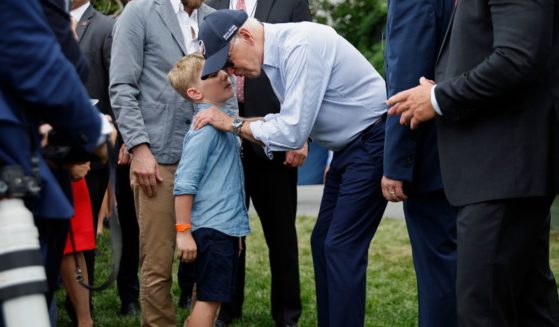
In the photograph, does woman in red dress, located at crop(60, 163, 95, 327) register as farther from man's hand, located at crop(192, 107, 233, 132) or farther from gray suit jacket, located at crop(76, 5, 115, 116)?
gray suit jacket, located at crop(76, 5, 115, 116)

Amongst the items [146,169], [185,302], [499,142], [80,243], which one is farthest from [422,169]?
[185,302]

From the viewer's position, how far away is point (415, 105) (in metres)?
4.25

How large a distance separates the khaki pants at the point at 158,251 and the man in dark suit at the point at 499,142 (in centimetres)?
225

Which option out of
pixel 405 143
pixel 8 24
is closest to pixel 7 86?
pixel 8 24

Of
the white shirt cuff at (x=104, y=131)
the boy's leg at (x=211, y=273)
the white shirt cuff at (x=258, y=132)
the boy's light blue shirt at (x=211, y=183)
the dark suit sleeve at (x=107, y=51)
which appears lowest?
the boy's leg at (x=211, y=273)

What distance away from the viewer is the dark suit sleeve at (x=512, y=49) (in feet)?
12.6

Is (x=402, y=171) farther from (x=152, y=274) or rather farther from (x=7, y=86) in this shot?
(x=7, y=86)

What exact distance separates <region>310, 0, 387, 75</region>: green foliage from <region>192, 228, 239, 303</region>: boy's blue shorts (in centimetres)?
732

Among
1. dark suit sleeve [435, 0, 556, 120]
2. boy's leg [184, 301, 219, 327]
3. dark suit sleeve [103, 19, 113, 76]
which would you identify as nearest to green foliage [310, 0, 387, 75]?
dark suit sleeve [103, 19, 113, 76]

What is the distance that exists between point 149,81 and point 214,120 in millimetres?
836

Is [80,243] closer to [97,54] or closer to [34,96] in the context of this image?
[97,54]

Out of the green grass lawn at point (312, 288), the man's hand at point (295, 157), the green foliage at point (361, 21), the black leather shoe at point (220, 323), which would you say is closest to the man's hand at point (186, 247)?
the man's hand at point (295, 157)

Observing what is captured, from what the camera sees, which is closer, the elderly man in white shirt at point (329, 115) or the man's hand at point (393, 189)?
the man's hand at point (393, 189)

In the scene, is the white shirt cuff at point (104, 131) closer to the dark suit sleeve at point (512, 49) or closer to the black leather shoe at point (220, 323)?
the dark suit sleeve at point (512, 49)
